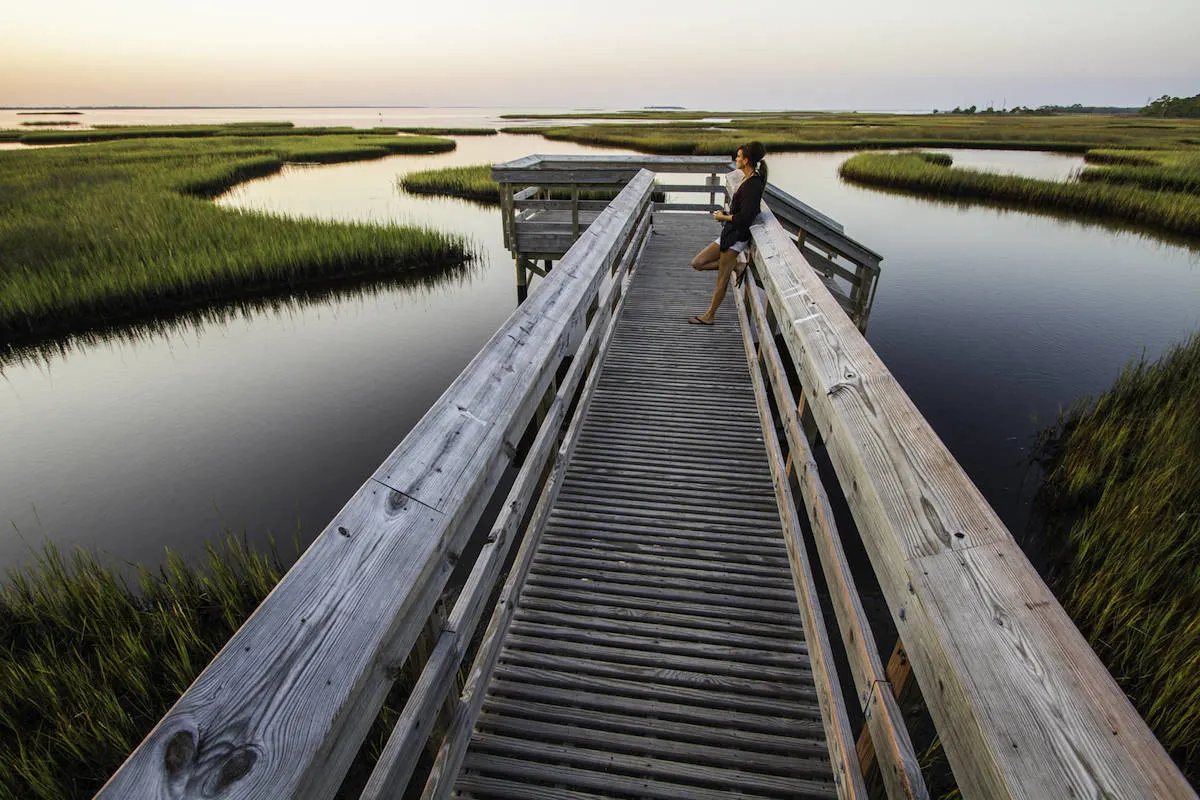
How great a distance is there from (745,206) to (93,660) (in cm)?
634

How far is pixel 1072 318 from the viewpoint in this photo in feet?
38.1

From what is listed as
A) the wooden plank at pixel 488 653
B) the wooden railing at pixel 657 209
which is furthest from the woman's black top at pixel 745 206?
the wooden plank at pixel 488 653

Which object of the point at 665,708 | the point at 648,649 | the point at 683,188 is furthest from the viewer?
the point at 683,188

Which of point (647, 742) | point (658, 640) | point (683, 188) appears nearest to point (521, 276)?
point (683, 188)

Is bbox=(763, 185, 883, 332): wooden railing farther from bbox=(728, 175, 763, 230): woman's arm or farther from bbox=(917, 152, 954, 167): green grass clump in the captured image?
bbox=(917, 152, 954, 167): green grass clump

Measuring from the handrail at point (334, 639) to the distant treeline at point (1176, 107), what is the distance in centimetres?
13227

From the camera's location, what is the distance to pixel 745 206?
5465mm

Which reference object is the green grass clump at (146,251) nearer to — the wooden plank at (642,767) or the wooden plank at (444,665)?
the wooden plank at (444,665)

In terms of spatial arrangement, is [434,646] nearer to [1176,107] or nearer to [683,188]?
[683,188]

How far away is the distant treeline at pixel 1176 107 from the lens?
9000 centimetres

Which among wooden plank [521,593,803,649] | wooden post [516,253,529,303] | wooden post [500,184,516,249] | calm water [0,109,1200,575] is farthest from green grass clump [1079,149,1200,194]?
wooden plank [521,593,803,649]

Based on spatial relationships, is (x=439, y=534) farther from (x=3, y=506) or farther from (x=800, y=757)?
(x=3, y=506)

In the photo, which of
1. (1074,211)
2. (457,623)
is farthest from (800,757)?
(1074,211)

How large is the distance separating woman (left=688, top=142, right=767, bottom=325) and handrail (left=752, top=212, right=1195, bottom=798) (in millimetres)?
4079
